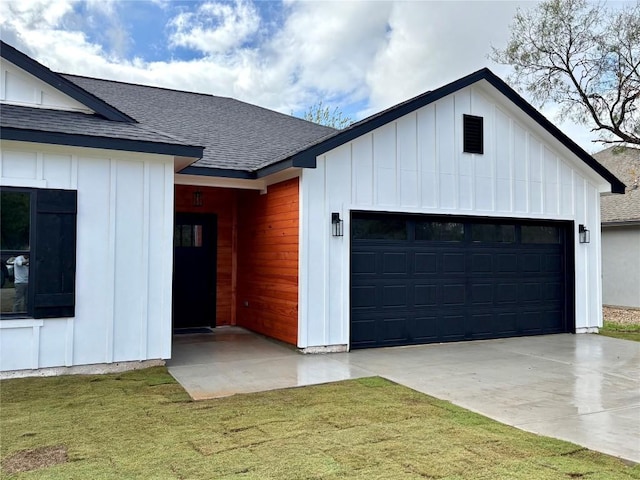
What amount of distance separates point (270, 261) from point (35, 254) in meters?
3.75

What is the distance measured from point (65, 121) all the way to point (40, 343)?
2648 mm

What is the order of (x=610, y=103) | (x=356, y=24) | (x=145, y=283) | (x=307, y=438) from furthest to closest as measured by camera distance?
(x=610, y=103), (x=356, y=24), (x=145, y=283), (x=307, y=438)

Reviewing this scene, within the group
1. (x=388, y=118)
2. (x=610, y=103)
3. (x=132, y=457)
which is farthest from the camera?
(x=610, y=103)

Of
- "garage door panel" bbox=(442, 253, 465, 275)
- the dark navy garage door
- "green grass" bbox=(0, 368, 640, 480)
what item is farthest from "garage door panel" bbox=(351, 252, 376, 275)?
"green grass" bbox=(0, 368, 640, 480)

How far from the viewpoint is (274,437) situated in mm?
3961

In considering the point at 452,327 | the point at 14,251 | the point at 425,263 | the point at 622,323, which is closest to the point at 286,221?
the point at 425,263

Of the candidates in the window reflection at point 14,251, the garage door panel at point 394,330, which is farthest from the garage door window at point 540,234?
the window reflection at point 14,251

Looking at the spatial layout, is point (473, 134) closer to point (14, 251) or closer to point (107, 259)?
point (107, 259)

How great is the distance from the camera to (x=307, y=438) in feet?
12.9

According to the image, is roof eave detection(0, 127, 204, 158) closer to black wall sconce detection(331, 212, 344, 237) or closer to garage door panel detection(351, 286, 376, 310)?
black wall sconce detection(331, 212, 344, 237)

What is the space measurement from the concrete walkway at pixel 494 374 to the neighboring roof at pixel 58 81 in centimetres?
341

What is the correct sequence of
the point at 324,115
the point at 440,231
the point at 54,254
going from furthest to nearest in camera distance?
the point at 324,115, the point at 440,231, the point at 54,254

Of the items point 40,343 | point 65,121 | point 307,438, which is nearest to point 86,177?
point 65,121

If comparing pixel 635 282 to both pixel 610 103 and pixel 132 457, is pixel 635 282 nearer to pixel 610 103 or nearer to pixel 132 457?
pixel 610 103
